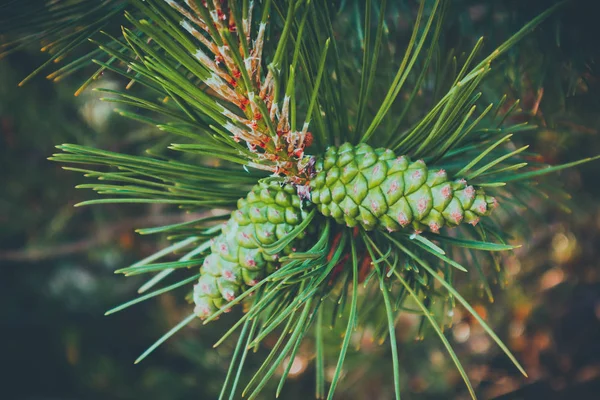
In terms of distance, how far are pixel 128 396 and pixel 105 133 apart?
732 mm

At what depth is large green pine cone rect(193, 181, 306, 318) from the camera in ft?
1.42

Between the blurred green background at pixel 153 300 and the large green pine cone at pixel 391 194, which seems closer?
the large green pine cone at pixel 391 194

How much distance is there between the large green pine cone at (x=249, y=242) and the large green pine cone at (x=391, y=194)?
3cm

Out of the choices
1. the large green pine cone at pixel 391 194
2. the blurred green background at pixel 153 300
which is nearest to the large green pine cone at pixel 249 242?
the large green pine cone at pixel 391 194

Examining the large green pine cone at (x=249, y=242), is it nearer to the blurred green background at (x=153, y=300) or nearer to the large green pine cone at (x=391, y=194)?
the large green pine cone at (x=391, y=194)

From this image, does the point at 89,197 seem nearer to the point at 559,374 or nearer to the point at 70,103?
the point at 70,103

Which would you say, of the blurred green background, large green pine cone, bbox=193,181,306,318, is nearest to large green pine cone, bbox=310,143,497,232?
large green pine cone, bbox=193,181,306,318

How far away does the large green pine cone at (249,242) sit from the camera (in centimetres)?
43

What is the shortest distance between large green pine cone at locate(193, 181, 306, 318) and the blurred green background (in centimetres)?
39

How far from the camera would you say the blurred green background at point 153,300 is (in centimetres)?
95

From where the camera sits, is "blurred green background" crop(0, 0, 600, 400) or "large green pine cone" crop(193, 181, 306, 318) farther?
"blurred green background" crop(0, 0, 600, 400)

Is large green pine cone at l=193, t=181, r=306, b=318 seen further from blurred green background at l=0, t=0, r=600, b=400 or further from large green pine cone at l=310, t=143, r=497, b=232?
blurred green background at l=0, t=0, r=600, b=400

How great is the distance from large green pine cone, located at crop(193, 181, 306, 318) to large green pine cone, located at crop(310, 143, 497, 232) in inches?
1.3

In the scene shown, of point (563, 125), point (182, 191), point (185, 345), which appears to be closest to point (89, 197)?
point (185, 345)
